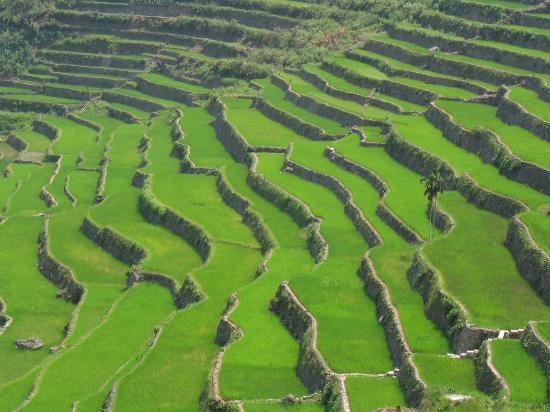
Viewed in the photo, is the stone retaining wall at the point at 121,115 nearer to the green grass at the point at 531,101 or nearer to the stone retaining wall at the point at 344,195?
the stone retaining wall at the point at 344,195

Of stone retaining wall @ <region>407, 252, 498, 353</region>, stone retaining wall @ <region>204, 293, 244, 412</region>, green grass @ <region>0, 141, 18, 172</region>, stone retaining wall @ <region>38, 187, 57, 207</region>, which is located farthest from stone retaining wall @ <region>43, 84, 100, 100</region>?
stone retaining wall @ <region>407, 252, 498, 353</region>

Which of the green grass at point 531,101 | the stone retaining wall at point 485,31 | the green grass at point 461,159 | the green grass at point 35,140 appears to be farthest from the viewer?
the green grass at point 35,140

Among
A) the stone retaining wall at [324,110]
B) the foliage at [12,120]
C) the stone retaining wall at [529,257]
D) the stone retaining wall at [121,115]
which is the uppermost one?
the stone retaining wall at [529,257]

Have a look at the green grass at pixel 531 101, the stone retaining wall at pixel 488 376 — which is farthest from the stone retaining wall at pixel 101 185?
the stone retaining wall at pixel 488 376

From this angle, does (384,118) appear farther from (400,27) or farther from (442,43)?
(400,27)

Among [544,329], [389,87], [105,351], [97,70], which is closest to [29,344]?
[105,351]

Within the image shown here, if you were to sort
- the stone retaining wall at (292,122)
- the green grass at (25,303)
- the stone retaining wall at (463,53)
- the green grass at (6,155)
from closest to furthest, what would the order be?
1. the green grass at (25,303)
2. the stone retaining wall at (463,53)
3. the stone retaining wall at (292,122)
4. the green grass at (6,155)
